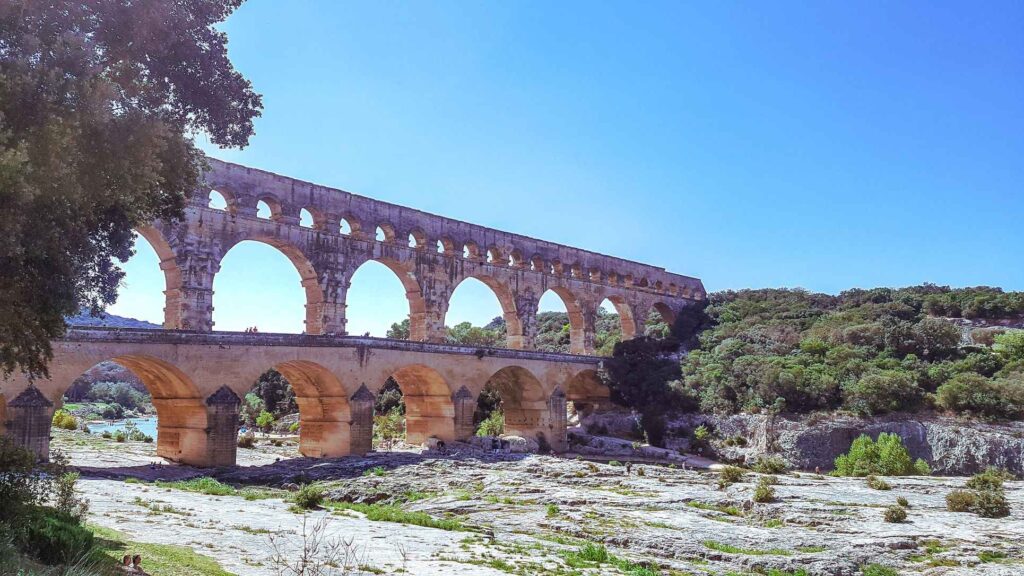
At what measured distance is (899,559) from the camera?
1341 centimetres

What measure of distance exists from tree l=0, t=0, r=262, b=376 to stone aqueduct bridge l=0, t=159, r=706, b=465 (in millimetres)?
10771

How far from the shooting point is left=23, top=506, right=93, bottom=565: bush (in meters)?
8.58

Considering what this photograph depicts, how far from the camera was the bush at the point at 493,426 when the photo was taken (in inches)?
1572

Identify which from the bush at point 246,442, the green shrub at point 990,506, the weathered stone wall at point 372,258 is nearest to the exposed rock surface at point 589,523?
the green shrub at point 990,506

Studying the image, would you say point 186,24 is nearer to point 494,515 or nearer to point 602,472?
point 494,515

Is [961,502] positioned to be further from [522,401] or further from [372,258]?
[372,258]

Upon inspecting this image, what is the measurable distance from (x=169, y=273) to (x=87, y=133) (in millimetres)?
19815

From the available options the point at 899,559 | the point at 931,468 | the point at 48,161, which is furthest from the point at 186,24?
the point at 931,468

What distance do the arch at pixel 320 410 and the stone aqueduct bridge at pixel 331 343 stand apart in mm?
57

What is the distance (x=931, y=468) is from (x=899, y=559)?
20.4 metres

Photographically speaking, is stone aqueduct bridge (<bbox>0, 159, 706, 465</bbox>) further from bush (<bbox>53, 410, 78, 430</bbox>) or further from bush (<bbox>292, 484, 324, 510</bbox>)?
bush (<bbox>53, 410, 78, 430</bbox>)

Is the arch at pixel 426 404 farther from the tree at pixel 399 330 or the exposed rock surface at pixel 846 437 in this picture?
the tree at pixel 399 330

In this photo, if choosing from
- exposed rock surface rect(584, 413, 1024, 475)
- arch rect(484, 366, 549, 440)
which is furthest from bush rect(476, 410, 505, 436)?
exposed rock surface rect(584, 413, 1024, 475)

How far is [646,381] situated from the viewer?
42.8m
